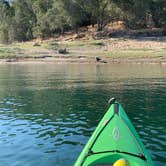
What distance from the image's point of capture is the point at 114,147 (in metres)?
16.1

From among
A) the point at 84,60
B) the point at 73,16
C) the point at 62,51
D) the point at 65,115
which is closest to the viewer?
the point at 65,115

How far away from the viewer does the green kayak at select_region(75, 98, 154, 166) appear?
15.4 metres

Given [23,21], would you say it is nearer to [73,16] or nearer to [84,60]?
[73,16]

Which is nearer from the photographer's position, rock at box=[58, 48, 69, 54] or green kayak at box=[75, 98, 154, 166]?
green kayak at box=[75, 98, 154, 166]

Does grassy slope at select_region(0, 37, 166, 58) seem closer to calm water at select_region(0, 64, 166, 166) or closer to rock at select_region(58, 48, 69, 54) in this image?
rock at select_region(58, 48, 69, 54)

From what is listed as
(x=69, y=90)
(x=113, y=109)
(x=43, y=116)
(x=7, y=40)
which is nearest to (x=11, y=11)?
(x=7, y=40)

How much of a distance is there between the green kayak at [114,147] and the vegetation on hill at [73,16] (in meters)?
94.4

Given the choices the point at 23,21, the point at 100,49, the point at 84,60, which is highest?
the point at 23,21

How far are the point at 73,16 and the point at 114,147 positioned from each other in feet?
317

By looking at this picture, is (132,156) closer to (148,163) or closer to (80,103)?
(148,163)

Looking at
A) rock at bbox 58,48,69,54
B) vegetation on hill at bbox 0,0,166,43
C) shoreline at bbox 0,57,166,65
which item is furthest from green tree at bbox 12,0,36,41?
rock at bbox 58,48,69,54

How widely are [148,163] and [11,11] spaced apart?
13745cm

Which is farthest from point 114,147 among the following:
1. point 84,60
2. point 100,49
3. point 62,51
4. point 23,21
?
point 23,21

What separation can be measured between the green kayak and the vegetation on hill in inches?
3717
